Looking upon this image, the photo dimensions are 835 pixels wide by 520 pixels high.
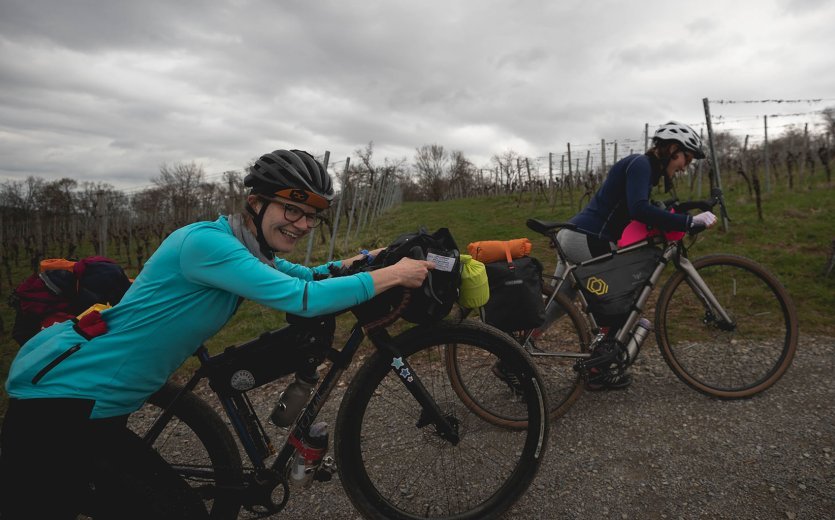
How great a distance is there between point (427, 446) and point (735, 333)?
2.90 m

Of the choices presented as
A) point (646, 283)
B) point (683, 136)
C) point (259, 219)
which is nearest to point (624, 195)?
point (683, 136)

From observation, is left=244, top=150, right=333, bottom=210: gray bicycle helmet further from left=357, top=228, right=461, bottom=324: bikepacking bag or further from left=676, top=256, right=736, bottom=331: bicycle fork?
left=676, top=256, right=736, bottom=331: bicycle fork

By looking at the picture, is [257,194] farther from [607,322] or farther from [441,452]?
[607,322]

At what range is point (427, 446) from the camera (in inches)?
92.8

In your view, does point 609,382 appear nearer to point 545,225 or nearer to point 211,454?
point 545,225

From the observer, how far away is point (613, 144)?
899 inches

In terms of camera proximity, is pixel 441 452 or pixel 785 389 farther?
pixel 785 389

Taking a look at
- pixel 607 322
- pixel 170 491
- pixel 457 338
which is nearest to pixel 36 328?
pixel 170 491

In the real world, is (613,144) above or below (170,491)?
above

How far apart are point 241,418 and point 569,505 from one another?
5.99 feet

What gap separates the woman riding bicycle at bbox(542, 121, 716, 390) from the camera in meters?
3.20

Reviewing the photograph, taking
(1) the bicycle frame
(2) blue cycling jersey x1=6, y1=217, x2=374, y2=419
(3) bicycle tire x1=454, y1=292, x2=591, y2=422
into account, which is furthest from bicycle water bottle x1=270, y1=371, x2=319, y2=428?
(3) bicycle tire x1=454, y1=292, x2=591, y2=422

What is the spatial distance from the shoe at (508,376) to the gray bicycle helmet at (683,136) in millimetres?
2371

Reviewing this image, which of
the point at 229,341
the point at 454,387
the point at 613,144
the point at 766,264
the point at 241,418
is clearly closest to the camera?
the point at 241,418
